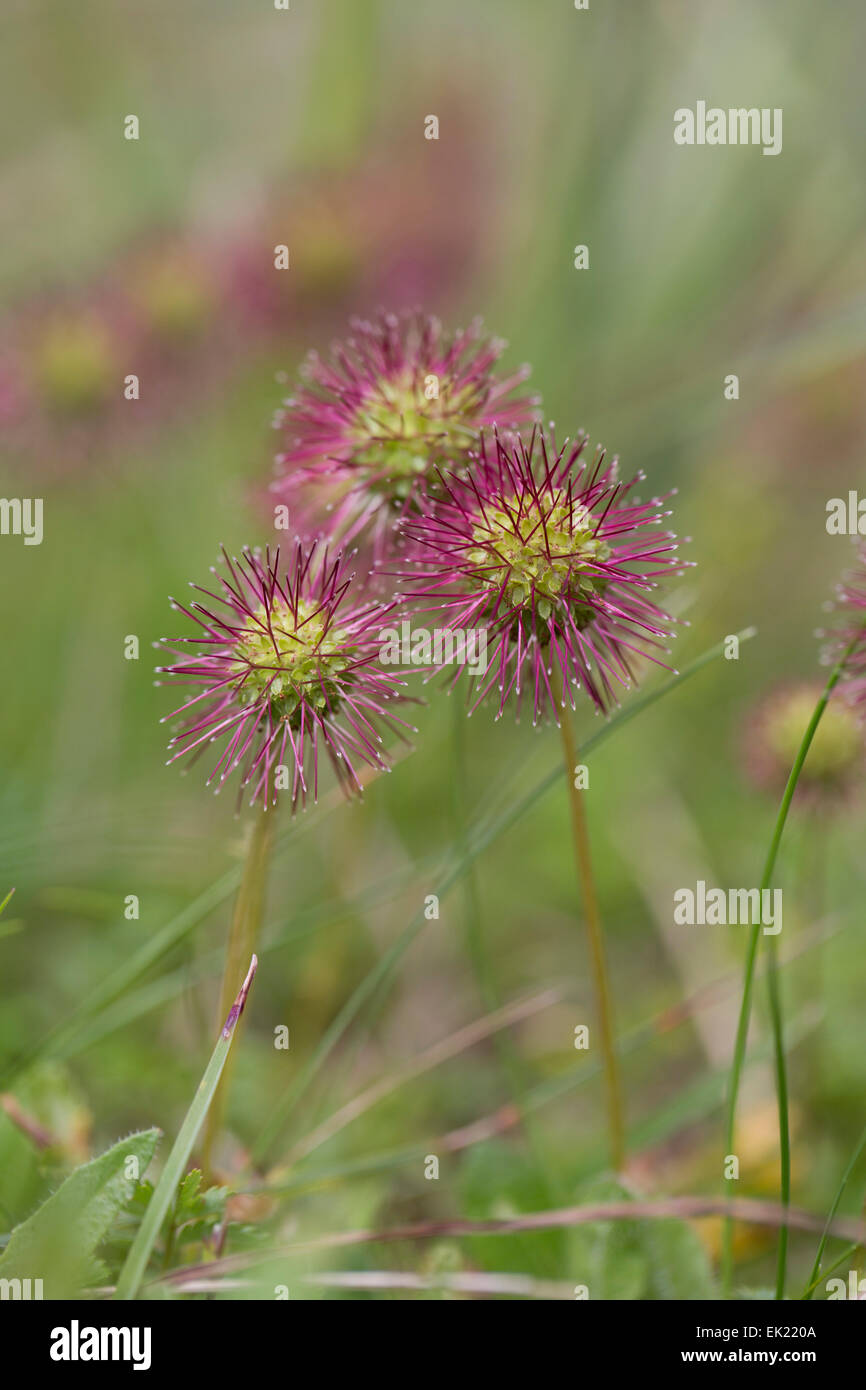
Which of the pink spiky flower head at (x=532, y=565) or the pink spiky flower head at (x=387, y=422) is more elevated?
the pink spiky flower head at (x=387, y=422)

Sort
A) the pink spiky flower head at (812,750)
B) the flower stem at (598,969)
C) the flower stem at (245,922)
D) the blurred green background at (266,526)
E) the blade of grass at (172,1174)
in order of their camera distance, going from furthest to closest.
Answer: the blurred green background at (266,526) < the pink spiky flower head at (812,750) < the flower stem at (598,969) < the flower stem at (245,922) < the blade of grass at (172,1174)

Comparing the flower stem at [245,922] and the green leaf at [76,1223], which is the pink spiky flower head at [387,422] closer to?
the flower stem at [245,922]

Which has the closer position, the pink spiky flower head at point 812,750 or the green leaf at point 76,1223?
the green leaf at point 76,1223

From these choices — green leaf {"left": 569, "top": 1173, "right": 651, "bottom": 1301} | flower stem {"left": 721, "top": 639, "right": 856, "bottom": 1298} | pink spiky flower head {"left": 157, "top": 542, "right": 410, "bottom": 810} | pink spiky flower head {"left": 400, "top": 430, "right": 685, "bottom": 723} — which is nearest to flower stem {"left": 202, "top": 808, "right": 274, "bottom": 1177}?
pink spiky flower head {"left": 157, "top": 542, "right": 410, "bottom": 810}

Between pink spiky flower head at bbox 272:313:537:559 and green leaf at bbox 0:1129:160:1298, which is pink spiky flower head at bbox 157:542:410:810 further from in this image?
green leaf at bbox 0:1129:160:1298

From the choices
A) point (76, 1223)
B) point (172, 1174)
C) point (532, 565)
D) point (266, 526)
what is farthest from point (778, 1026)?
point (266, 526)

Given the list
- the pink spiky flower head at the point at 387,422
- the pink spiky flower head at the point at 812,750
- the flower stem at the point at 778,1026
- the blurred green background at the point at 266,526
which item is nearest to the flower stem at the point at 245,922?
the blurred green background at the point at 266,526

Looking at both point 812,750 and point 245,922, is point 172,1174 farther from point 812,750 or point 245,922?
point 812,750

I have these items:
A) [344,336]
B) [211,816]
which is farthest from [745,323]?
[211,816]
